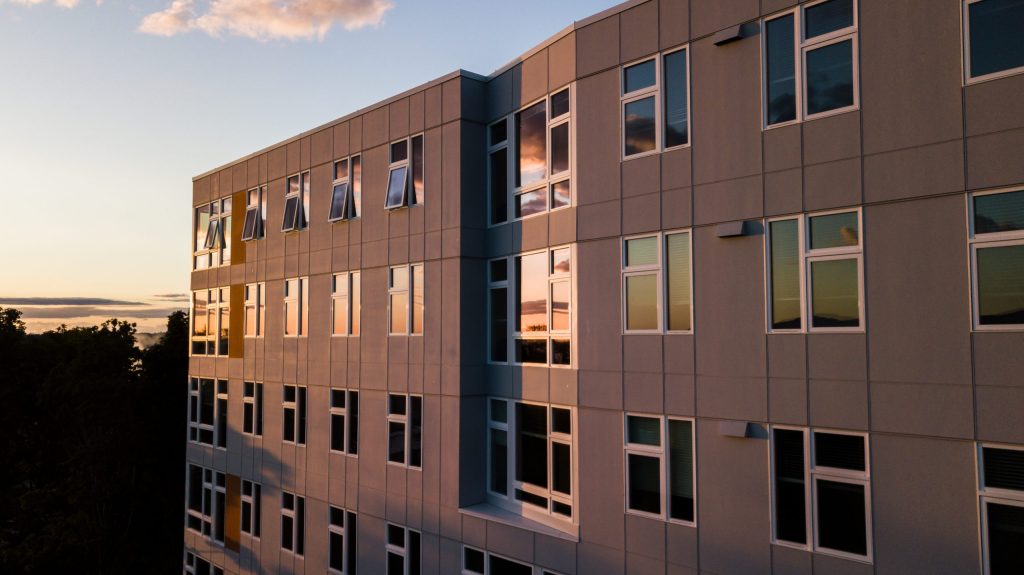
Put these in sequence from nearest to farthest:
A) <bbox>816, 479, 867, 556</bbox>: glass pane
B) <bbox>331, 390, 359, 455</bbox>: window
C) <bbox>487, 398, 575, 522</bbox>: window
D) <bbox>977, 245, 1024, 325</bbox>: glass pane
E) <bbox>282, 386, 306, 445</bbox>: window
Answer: <bbox>977, 245, 1024, 325</bbox>: glass pane
<bbox>816, 479, 867, 556</bbox>: glass pane
<bbox>487, 398, 575, 522</bbox>: window
<bbox>331, 390, 359, 455</bbox>: window
<bbox>282, 386, 306, 445</bbox>: window

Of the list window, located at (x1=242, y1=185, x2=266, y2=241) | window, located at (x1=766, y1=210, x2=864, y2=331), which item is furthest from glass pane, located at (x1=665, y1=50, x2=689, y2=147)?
window, located at (x1=242, y1=185, x2=266, y2=241)

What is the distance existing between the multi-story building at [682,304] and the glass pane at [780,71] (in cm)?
4

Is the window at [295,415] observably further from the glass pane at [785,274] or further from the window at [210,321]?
the glass pane at [785,274]

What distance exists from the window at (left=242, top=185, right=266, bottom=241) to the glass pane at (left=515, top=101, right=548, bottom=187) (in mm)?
10013

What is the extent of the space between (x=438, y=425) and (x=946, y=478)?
29.2 feet

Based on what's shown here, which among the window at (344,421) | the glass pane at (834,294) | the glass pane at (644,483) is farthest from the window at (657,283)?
the window at (344,421)

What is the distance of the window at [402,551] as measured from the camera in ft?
48.1

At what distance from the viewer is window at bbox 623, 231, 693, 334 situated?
10180 mm

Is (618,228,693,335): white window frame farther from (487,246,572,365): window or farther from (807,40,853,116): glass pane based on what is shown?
(807,40,853,116): glass pane

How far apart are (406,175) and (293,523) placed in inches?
378

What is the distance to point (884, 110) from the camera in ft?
27.0

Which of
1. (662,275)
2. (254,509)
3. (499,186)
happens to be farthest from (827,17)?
(254,509)

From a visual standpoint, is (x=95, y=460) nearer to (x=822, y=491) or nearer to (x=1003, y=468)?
(x=822, y=491)

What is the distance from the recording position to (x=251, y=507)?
65.5 ft
